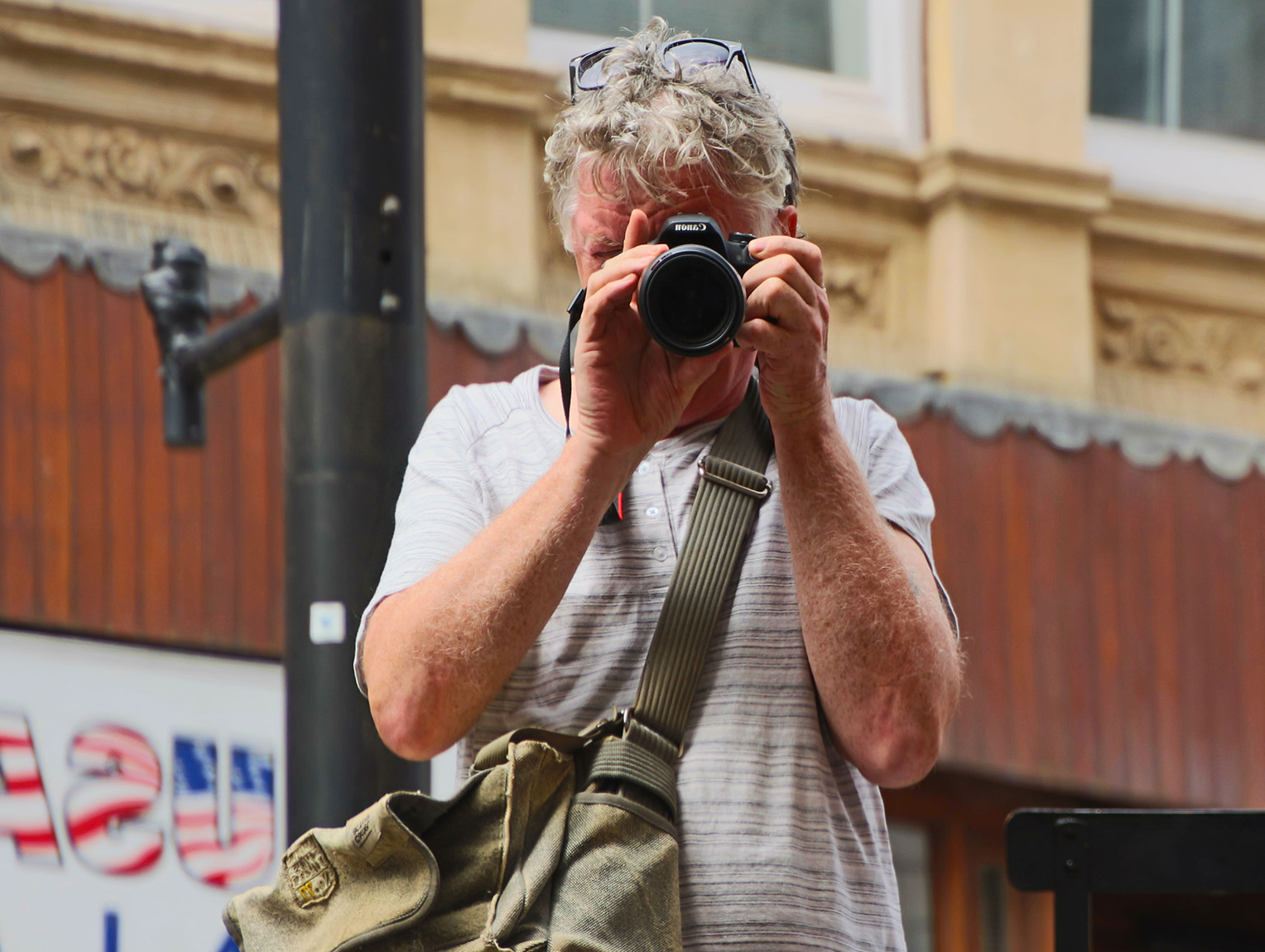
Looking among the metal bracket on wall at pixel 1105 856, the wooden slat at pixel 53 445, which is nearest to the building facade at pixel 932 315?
the wooden slat at pixel 53 445

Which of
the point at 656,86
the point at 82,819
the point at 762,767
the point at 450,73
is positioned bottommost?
the point at 82,819

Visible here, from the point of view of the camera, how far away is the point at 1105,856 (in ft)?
5.44

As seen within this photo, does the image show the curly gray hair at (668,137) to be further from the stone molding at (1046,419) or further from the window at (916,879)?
the window at (916,879)

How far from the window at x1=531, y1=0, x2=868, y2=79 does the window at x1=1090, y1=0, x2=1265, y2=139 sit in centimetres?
82

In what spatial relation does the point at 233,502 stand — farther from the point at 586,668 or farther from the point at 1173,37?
the point at 1173,37

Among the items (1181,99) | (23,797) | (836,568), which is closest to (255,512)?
(23,797)

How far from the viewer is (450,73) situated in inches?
171

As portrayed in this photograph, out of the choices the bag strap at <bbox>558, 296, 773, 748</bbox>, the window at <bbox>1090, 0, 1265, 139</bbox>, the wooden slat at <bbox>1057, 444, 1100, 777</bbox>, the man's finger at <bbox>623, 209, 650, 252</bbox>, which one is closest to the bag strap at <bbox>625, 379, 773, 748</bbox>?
the bag strap at <bbox>558, 296, 773, 748</bbox>

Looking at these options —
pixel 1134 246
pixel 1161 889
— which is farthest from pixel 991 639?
pixel 1161 889

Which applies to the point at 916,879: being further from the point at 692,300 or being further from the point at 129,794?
the point at 692,300

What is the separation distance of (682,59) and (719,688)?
0.66m

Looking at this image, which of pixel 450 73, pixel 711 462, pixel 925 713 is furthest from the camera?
pixel 450 73

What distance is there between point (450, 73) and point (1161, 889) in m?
3.26

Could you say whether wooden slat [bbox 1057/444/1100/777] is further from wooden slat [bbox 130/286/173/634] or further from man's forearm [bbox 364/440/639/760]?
man's forearm [bbox 364/440/639/760]
